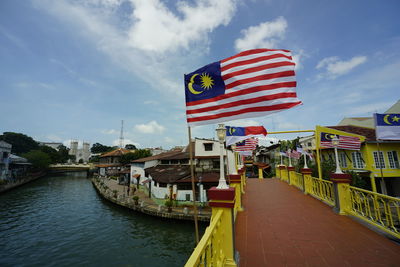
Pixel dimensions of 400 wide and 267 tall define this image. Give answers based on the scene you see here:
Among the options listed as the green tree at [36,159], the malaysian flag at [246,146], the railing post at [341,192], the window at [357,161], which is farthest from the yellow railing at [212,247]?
the green tree at [36,159]

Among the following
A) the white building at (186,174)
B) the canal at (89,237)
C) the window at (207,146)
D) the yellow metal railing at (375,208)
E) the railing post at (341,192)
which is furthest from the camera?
the window at (207,146)

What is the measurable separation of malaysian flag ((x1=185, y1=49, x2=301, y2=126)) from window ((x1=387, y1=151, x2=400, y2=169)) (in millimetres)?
23459

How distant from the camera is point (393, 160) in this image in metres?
18.2

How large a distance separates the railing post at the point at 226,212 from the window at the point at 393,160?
80.8 ft

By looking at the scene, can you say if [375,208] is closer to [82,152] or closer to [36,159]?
[36,159]

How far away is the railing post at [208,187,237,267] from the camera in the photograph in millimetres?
3082

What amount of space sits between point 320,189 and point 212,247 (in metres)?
7.72

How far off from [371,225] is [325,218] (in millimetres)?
1150

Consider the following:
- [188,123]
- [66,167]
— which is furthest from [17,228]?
[66,167]

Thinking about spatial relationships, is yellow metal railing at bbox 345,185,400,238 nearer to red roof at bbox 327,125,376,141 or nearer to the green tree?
red roof at bbox 327,125,376,141

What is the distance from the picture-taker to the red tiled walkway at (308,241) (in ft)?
11.1

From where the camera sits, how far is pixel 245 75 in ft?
13.0

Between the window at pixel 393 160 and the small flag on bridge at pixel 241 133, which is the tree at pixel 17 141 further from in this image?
the window at pixel 393 160

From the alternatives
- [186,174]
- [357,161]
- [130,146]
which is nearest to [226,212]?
[186,174]
